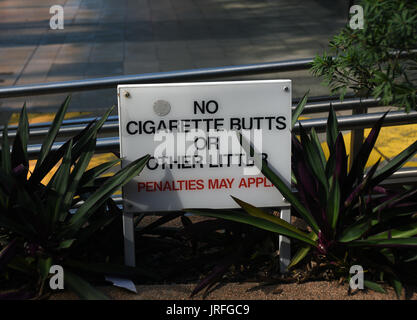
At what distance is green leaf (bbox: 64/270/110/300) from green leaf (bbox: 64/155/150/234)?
249mm

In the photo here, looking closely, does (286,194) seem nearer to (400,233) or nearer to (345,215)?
(345,215)

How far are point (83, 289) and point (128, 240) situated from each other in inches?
16.2

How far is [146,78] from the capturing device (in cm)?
449

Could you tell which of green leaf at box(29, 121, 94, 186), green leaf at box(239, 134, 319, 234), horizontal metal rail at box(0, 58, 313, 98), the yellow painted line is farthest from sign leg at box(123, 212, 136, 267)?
the yellow painted line

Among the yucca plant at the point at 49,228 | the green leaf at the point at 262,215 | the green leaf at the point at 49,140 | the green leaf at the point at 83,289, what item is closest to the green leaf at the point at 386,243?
the green leaf at the point at 262,215

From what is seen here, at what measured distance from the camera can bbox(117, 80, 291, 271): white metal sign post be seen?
9.95ft

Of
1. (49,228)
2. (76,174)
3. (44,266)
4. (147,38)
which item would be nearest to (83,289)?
(44,266)

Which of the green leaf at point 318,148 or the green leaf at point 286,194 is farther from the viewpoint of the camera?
the green leaf at point 318,148

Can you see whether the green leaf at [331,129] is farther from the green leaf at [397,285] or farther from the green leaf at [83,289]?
the green leaf at [83,289]

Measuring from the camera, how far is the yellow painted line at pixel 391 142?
6230mm

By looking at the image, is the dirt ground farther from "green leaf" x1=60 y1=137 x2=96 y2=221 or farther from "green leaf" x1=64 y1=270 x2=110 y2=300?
"green leaf" x1=60 y1=137 x2=96 y2=221

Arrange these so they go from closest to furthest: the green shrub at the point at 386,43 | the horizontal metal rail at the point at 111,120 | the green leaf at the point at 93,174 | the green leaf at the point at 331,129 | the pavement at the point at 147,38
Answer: the green shrub at the point at 386,43
the green leaf at the point at 93,174
the green leaf at the point at 331,129
the horizontal metal rail at the point at 111,120
the pavement at the point at 147,38

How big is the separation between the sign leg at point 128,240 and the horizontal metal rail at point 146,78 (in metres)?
1.66

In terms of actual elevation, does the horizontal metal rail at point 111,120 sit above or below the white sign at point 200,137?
below
